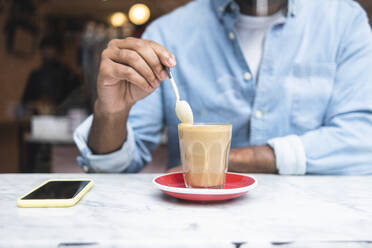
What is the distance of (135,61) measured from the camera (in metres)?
0.89

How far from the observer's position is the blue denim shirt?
1352 mm

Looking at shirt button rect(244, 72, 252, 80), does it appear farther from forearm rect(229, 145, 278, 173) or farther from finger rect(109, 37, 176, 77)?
finger rect(109, 37, 176, 77)

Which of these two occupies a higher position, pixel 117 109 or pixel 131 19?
pixel 131 19

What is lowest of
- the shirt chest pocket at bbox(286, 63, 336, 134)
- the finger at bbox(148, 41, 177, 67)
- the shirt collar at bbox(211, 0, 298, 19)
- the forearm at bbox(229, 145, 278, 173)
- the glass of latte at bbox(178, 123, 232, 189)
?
the forearm at bbox(229, 145, 278, 173)

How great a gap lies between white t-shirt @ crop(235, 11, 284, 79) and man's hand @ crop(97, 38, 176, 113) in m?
0.57

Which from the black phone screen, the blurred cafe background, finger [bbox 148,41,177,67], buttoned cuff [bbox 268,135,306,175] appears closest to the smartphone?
the black phone screen

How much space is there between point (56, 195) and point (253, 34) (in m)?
1.04

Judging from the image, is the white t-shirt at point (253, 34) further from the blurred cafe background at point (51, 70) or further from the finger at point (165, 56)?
the blurred cafe background at point (51, 70)

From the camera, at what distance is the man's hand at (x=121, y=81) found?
88cm

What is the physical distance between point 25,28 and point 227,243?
6.99 metres

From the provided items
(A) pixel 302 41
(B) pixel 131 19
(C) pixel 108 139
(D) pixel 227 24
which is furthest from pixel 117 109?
(B) pixel 131 19

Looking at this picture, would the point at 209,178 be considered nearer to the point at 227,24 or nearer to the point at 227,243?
the point at 227,243

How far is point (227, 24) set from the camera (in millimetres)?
1419

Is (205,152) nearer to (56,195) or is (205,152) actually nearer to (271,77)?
(56,195)
